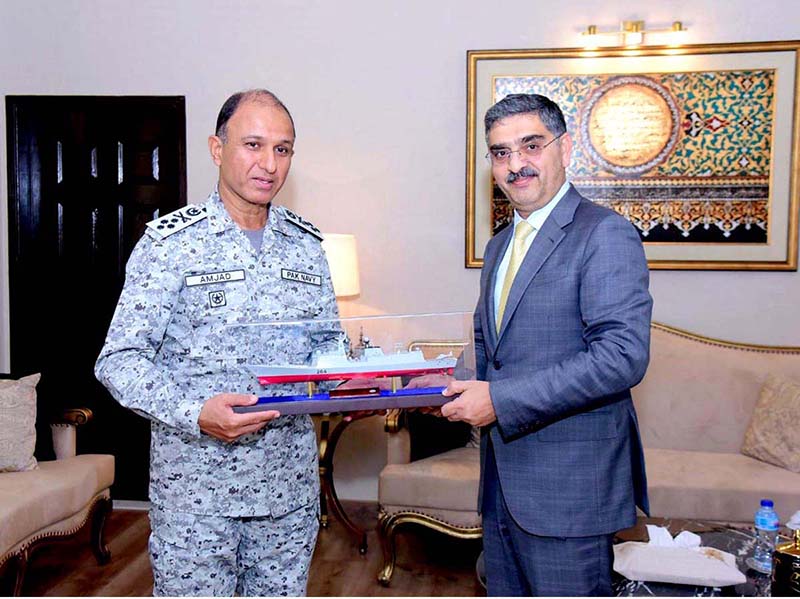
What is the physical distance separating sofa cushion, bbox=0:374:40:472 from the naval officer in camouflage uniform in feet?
5.98

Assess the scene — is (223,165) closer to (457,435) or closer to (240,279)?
(240,279)

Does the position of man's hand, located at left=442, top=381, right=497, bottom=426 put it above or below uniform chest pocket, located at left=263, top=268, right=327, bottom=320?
below

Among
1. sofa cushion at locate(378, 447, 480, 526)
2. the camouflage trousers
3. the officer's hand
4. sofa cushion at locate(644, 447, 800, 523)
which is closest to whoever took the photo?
the officer's hand

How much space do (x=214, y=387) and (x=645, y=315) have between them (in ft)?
3.19

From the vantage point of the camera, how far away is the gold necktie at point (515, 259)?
1983mm

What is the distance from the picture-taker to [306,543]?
1.98 m

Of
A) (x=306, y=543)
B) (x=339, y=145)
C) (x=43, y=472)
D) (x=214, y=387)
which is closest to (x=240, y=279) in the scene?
(x=214, y=387)

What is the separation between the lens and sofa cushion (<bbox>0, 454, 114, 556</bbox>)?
10.1ft

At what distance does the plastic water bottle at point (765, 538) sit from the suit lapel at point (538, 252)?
4.09ft

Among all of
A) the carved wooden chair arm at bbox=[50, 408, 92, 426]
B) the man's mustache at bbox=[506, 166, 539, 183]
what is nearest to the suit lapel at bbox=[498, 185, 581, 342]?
the man's mustache at bbox=[506, 166, 539, 183]

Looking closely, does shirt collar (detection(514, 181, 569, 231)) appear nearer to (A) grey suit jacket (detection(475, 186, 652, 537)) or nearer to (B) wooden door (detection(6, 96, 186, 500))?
(A) grey suit jacket (detection(475, 186, 652, 537))

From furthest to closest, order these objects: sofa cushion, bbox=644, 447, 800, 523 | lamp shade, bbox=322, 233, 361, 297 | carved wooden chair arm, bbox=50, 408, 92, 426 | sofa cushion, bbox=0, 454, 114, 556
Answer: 1. lamp shade, bbox=322, 233, 361, 297
2. carved wooden chair arm, bbox=50, 408, 92, 426
3. sofa cushion, bbox=644, 447, 800, 523
4. sofa cushion, bbox=0, 454, 114, 556

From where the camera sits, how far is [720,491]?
3.44 meters

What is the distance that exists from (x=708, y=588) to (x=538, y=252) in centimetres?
117
